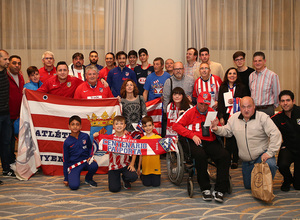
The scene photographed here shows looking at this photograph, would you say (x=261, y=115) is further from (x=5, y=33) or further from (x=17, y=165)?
(x=5, y=33)

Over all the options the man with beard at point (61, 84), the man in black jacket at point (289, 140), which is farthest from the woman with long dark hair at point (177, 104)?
the man with beard at point (61, 84)

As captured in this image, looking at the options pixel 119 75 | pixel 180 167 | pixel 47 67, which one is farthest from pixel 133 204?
pixel 47 67

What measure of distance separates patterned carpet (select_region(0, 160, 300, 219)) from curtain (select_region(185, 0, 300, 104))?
395 centimetres

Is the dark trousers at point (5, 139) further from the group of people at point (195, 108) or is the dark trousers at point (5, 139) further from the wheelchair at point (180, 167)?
the wheelchair at point (180, 167)

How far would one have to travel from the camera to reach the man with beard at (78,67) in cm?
510

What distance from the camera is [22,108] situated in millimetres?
4184

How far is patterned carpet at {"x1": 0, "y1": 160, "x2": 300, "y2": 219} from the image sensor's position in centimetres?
288

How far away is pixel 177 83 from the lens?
4711 millimetres

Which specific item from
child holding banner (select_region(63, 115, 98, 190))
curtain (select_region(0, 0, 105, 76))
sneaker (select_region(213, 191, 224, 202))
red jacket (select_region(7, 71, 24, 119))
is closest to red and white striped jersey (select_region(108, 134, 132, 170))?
child holding banner (select_region(63, 115, 98, 190))

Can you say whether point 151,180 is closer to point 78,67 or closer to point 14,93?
point 14,93

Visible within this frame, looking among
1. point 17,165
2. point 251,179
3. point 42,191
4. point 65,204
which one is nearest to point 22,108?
point 17,165

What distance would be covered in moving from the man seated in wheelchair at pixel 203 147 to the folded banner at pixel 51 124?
1167mm

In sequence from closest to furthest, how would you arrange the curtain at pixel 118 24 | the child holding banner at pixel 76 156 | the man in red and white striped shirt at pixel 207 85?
the child holding banner at pixel 76 156 → the man in red and white striped shirt at pixel 207 85 → the curtain at pixel 118 24

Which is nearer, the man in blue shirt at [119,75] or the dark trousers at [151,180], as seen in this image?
the dark trousers at [151,180]
